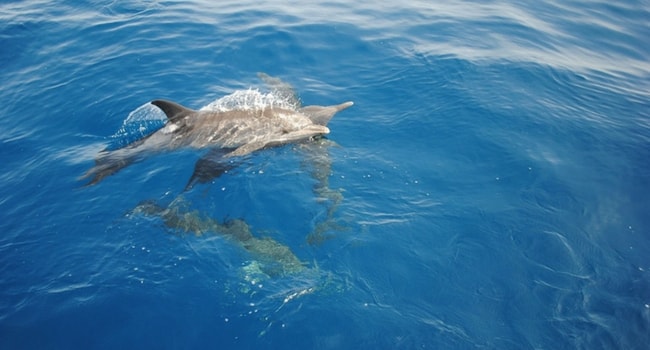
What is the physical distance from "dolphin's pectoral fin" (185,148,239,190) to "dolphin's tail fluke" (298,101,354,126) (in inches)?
90.6

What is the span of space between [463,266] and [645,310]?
9.85 ft

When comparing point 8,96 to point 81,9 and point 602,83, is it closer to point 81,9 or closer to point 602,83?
point 81,9

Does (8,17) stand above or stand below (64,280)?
above

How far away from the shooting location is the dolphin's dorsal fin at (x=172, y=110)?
9656 millimetres

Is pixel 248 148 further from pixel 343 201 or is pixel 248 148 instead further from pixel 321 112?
pixel 343 201

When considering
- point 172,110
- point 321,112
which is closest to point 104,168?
point 172,110

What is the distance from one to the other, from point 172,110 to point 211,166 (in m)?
1.57

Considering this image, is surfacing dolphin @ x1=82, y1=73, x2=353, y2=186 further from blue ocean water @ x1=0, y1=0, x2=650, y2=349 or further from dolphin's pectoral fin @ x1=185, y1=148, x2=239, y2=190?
blue ocean water @ x1=0, y1=0, x2=650, y2=349

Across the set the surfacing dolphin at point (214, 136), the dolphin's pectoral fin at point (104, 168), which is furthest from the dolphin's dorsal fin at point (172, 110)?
the dolphin's pectoral fin at point (104, 168)

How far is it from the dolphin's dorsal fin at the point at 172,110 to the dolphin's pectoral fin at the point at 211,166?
1.08m

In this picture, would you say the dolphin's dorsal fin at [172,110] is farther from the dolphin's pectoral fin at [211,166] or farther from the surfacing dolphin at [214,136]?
the dolphin's pectoral fin at [211,166]

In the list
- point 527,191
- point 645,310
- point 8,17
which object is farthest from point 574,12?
point 8,17

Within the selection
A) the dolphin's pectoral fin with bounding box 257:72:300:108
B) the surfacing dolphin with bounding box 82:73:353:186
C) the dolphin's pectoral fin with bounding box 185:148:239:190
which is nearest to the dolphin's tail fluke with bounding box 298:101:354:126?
the surfacing dolphin with bounding box 82:73:353:186

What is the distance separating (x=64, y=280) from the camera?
7.61 m
